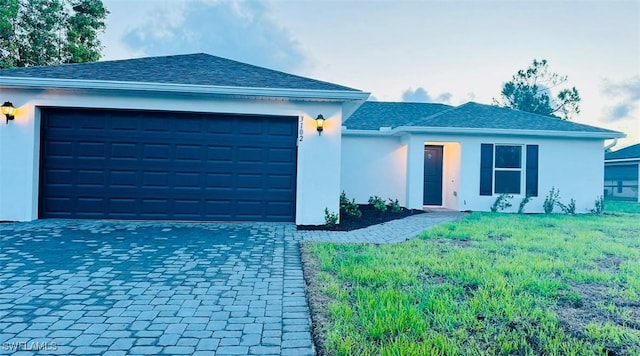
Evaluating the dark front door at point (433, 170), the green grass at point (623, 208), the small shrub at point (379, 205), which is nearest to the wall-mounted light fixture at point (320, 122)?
the small shrub at point (379, 205)

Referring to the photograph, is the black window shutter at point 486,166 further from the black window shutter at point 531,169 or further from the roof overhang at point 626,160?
the roof overhang at point 626,160

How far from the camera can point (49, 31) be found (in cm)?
1630

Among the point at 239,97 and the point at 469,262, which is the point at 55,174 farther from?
the point at 469,262

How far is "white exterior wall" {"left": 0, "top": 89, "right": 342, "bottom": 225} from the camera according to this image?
24.1ft

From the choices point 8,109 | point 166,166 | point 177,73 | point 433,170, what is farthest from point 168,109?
point 433,170

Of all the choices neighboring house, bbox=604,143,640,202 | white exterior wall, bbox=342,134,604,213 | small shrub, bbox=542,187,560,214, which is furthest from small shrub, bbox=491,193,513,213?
neighboring house, bbox=604,143,640,202

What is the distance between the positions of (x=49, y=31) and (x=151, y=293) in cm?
→ 1853

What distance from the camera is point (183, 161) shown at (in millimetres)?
7828

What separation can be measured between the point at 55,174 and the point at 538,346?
29.1ft

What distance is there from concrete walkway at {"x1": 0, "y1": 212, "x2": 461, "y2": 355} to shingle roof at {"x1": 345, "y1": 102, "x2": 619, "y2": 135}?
20.1 feet

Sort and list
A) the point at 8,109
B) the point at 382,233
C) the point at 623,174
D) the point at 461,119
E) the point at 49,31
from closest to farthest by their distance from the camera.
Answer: the point at 382,233 → the point at 8,109 → the point at 461,119 → the point at 49,31 → the point at 623,174

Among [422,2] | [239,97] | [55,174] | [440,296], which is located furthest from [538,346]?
[422,2]

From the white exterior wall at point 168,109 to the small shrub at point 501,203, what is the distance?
224 inches

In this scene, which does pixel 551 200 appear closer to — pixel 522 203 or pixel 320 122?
pixel 522 203
